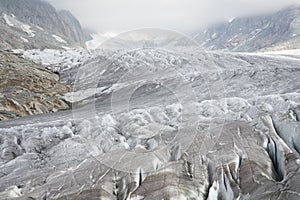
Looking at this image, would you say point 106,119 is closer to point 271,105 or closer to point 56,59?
point 271,105

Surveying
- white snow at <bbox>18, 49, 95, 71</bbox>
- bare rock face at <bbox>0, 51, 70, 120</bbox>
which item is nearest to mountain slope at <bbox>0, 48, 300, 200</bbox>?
bare rock face at <bbox>0, 51, 70, 120</bbox>

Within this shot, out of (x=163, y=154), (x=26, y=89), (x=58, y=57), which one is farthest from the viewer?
(x=58, y=57)

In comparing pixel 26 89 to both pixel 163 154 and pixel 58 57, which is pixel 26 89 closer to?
pixel 58 57

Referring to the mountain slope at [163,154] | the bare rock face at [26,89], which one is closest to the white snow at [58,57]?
the bare rock face at [26,89]

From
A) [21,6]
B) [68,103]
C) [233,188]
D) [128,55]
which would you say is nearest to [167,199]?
[233,188]

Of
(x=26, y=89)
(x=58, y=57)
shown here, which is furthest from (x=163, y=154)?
(x=58, y=57)

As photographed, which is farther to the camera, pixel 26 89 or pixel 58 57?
pixel 58 57

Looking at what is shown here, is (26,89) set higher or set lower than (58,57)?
lower

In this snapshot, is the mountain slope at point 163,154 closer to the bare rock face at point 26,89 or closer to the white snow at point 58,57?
the bare rock face at point 26,89
